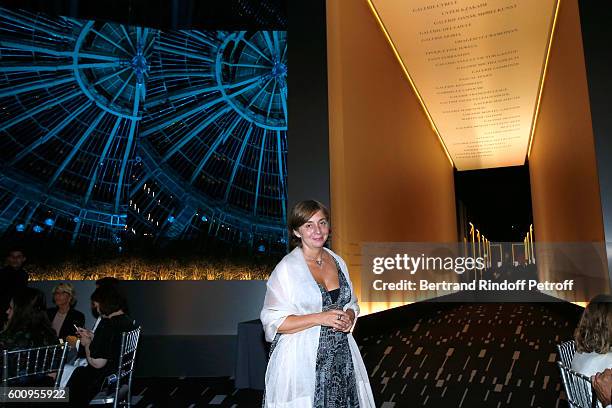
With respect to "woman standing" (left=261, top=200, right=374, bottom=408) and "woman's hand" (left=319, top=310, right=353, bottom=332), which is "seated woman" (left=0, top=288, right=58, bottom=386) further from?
"woman's hand" (left=319, top=310, right=353, bottom=332)

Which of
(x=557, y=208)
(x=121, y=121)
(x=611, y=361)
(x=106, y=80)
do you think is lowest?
(x=611, y=361)

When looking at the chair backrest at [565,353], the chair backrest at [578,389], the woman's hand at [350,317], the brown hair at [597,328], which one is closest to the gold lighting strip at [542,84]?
the chair backrest at [565,353]

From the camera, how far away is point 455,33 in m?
6.85

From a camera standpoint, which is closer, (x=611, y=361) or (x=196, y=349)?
(x=611, y=361)

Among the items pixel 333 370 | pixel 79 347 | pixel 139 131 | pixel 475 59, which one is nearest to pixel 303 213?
pixel 333 370

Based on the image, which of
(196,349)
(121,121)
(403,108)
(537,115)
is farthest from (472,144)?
(196,349)

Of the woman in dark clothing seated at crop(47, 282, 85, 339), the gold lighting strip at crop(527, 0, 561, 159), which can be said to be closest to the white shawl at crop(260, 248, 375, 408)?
the woman in dark clothing seated at crop(47, 282, 85, 339)

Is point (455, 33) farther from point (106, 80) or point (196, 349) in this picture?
point (196, 349)

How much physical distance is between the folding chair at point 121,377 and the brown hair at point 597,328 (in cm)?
196

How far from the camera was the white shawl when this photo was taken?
1420 millimetres

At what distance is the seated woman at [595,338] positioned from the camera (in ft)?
5.38

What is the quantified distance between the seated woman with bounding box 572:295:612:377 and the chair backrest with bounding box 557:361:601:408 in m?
0.15

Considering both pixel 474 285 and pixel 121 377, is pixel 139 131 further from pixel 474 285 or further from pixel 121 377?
pixel 474 285

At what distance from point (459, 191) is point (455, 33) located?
7.30 m
